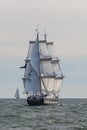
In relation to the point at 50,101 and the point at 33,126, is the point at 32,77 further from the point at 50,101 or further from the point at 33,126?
the point at 33,126

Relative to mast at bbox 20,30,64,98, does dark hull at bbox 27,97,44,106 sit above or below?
below

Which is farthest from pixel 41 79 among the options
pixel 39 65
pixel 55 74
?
pixel 55 74

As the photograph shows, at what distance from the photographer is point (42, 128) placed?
78.2 metres

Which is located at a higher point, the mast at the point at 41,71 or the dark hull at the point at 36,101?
the mast at the point at 41,71

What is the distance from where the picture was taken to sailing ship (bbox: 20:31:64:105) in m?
164

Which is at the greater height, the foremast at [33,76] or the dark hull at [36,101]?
the foremast at [33,76]

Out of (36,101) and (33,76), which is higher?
(33,76)

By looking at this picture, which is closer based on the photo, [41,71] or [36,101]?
[36,101]

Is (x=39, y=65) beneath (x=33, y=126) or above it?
above

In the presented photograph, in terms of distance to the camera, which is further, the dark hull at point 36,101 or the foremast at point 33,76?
the foremast at point 33,76

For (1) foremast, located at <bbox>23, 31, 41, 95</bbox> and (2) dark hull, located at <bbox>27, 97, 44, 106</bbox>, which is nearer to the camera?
(2) dark hull, located at <bbox>27, 97, 44, 106</bbox>

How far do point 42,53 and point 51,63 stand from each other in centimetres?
896

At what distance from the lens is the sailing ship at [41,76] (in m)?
164

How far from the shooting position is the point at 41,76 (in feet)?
551
